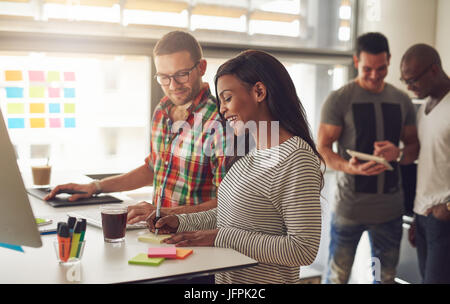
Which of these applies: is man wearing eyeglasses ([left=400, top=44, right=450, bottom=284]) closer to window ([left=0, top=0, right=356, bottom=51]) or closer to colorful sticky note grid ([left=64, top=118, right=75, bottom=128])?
window ([left=0, top=0, right=356, bottom=51])

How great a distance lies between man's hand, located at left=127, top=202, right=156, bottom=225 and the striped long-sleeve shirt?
0.16 metres

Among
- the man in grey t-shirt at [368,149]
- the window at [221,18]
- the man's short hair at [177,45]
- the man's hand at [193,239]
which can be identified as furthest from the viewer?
the man in grey t-shirt at [368,149]

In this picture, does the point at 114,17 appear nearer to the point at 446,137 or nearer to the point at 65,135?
the point at 65,135

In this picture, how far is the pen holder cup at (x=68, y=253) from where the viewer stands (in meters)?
1.38

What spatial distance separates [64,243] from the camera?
4.55 feet

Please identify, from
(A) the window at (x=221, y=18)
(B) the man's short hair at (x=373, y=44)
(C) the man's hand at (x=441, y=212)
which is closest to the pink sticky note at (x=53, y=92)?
(A) the window at (x=221, y=18)

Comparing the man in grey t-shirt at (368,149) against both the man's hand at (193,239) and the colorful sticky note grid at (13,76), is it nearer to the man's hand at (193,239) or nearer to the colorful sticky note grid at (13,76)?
the man's hand at (193,239)

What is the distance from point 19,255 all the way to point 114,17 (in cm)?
197

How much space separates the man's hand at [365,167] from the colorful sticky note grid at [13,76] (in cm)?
189

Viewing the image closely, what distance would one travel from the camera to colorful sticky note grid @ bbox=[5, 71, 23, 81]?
9.44ft

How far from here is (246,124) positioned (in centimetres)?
172

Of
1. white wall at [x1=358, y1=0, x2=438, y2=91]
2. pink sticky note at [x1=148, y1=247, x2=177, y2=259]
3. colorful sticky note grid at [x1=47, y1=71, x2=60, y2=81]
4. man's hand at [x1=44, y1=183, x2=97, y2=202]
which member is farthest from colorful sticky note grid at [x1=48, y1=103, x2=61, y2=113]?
white wall at [x1=358, y1=0, x2=438, y2=91]
